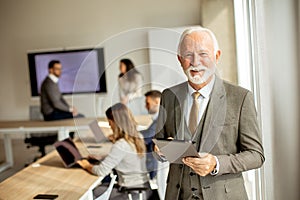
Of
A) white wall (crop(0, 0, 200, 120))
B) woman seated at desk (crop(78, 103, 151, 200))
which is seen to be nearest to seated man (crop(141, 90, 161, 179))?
woman seated at desk (crop(78, 103, 151, 200))

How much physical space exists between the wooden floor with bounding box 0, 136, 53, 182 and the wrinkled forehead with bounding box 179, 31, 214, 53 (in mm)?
4158

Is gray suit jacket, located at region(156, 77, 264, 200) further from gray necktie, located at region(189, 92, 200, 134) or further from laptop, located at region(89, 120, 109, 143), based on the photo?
laptop, located at region(89, 120, 109, 143)

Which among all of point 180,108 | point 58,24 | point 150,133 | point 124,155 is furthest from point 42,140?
point 180,108

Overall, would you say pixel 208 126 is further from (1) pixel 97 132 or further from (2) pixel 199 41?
(1) pixel 97 132

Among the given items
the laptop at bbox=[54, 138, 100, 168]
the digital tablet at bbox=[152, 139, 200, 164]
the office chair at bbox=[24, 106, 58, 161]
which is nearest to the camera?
the digital tablet at bbox=[152, 139, 200, 164]

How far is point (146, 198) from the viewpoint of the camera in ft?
8.27

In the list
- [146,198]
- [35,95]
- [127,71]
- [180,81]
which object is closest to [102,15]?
[35,95]

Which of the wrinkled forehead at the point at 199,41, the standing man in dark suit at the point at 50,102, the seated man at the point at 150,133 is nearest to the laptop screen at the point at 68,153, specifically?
the seated man at the point at 150,133

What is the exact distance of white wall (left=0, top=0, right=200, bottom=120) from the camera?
6473mm

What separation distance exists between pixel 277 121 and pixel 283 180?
0.23 metres

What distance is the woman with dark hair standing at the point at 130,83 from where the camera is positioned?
2.43 m

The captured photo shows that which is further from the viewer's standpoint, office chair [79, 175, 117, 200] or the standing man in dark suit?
the standing man in dark suit

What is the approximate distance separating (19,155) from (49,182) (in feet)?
12.4

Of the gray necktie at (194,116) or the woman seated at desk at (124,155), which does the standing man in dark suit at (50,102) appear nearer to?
the woman seated at desk at (124,155)
